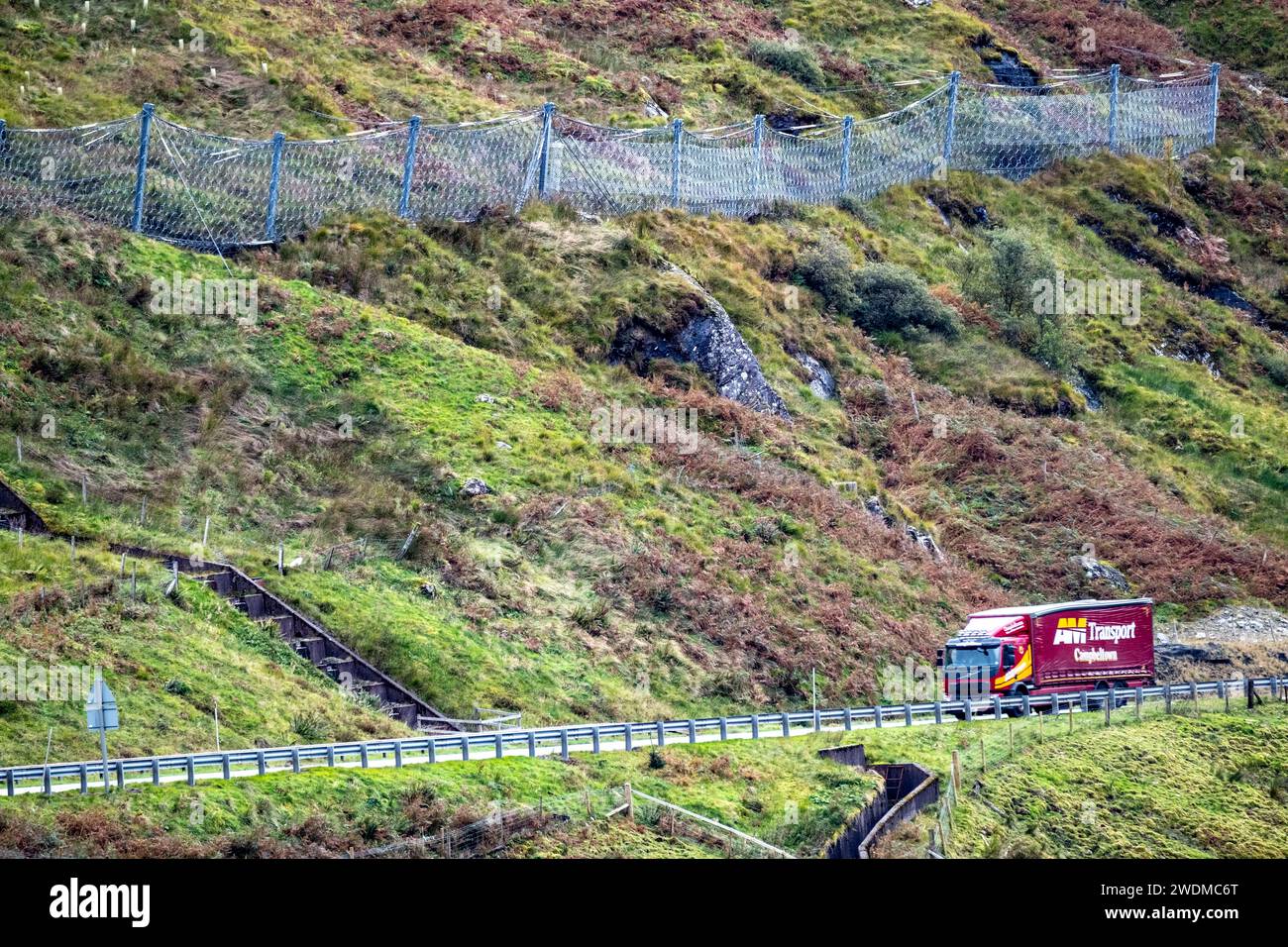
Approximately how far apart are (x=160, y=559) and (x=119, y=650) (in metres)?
4.11

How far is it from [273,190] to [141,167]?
3541 millimetres

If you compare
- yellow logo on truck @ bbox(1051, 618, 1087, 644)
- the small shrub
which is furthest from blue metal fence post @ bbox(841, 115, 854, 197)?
the small shrub

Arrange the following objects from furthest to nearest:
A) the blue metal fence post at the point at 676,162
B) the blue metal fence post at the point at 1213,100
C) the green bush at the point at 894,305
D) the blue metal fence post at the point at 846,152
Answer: the blue metal fence post at the point at 1213,100 → the blue metal fence post at the point at 846,152 → the green bush at the point at 894,305 → the blue metal fence post at the point at 676,162

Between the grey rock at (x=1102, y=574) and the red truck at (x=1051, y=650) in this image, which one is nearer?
the red truck at (x=1051, y=650)

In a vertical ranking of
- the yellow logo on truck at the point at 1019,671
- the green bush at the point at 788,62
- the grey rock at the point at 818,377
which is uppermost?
the green bush at the point at 788,62

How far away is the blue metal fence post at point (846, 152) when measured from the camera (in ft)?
199

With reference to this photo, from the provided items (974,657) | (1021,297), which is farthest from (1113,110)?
(974,657)

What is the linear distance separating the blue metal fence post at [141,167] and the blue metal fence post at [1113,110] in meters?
40.6

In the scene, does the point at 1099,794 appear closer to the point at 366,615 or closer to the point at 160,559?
the point at 366,615

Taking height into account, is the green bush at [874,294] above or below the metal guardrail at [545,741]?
above

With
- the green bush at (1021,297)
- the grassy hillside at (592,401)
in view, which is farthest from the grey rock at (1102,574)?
the green bush at (1021,297)

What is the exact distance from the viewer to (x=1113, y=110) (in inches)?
2753

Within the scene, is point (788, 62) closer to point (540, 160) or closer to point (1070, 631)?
point (540, 160)

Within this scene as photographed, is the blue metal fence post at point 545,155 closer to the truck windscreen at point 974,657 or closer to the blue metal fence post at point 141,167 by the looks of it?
the blue metal fence post at point 141,167
